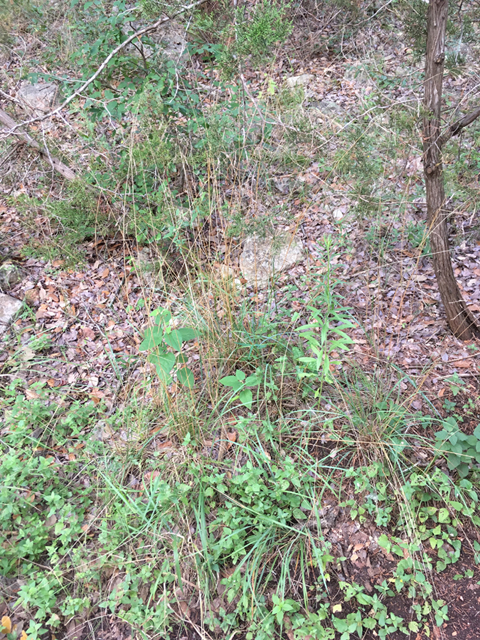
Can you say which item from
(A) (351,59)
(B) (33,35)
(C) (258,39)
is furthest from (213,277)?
(B) (33,35)

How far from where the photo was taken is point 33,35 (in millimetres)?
5582

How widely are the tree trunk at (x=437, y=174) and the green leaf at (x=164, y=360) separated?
1775mm

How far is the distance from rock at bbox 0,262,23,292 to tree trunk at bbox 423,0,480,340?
3837 millimetres

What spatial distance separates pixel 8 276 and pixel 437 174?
3.94m

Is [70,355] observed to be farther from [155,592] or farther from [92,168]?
[155,592]

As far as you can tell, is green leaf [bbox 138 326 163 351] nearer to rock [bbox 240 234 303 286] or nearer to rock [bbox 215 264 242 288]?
rock [bbox 215 264 242 288]

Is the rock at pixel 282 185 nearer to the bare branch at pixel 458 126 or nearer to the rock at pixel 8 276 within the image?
the bare branch at pixel 458 126

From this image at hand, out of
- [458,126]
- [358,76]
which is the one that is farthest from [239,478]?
[358,76]

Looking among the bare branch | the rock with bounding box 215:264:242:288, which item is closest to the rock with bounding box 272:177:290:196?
the rock with bounding box 215:264:242:288

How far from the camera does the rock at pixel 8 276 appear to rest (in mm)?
4102

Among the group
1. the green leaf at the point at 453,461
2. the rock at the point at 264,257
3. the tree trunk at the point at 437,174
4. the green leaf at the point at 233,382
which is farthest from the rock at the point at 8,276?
the green leaf at the point at 453,461

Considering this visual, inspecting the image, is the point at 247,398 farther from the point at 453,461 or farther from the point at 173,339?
the point at 453,461

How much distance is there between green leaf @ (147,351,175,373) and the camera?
8.17 ft

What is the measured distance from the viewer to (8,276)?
4125 millimetres
